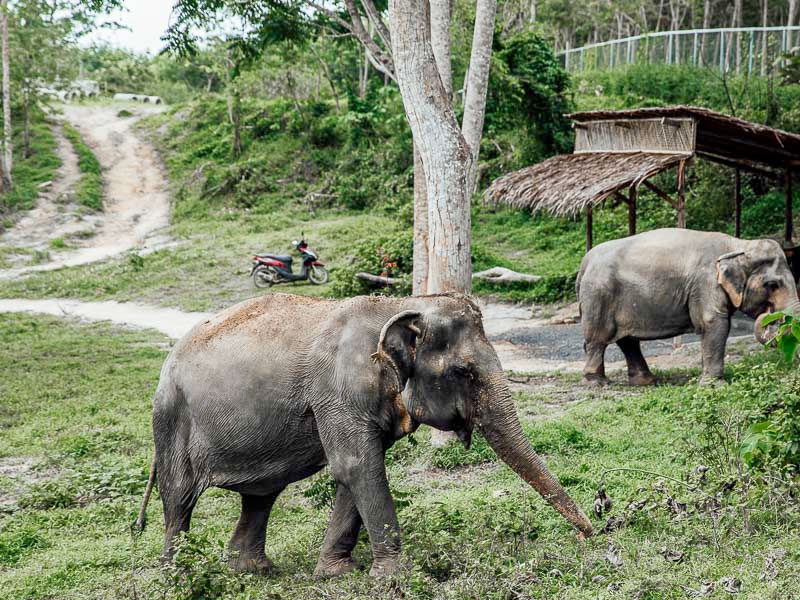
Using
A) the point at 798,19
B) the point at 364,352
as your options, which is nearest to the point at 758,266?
the point at 364,352

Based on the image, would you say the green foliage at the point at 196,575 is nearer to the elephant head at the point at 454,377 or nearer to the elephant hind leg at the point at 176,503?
the elephant hind leg at the point at 176,503

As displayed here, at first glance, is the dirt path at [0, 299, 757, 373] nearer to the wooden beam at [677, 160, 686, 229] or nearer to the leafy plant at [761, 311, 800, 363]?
the wooden beam at [677, 160, 686, 229]

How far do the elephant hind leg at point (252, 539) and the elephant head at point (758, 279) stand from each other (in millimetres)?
6346

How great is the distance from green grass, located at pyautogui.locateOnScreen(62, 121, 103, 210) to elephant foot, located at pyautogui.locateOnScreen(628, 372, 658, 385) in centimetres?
2448

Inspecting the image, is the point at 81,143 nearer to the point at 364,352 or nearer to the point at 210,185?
the point at 210,185

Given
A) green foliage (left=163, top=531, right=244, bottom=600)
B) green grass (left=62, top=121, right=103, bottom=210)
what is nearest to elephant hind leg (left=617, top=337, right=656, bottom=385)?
green foliage (left=163, top=531, right=244, bottom=600)

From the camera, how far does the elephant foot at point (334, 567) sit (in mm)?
5773

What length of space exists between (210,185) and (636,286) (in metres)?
23.4

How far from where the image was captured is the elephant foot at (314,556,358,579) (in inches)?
227

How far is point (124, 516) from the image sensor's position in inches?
311

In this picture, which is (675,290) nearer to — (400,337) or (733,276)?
(733,276)

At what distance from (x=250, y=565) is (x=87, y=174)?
31455mm

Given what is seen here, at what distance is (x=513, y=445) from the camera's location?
541 centimetres

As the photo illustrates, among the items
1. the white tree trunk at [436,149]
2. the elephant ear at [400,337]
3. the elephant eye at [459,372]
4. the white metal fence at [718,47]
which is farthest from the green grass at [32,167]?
the elephant eye at [459,372]
